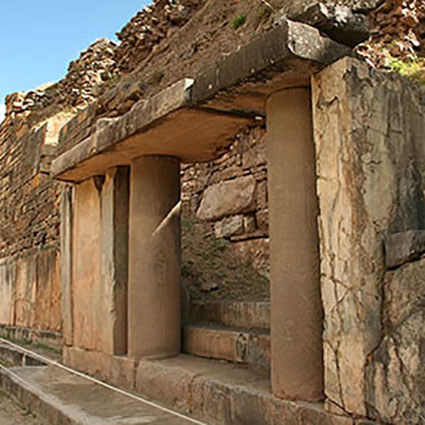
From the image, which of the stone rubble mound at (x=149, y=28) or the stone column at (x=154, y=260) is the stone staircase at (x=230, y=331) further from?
the stone rubble mound at (x=149, y=28)

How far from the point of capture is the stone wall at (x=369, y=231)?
2510 millimetres

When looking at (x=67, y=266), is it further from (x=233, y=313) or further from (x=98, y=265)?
(x=233, y=313)

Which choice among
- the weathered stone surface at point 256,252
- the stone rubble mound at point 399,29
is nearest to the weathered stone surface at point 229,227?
the weathered stone surface at point 256,252

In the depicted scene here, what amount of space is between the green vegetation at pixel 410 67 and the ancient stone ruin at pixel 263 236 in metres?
0.19

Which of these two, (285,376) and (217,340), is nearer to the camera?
(285,376)

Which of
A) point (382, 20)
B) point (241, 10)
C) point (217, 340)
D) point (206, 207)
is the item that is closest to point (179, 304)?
point (217, 340)

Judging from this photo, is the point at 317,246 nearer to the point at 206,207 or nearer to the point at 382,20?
the point at 206,207

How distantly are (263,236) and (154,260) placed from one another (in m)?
2.42

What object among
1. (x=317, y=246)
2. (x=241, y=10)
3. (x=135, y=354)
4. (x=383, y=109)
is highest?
(x=241, y=10)

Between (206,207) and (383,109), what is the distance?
516 cm

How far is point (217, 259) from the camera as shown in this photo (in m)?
6.89

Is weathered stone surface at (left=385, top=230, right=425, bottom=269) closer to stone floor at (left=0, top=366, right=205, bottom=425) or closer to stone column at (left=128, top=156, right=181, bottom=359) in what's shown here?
stone floor at (left=0, top=366, right=205, bottom=425)

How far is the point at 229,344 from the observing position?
4.23 meters

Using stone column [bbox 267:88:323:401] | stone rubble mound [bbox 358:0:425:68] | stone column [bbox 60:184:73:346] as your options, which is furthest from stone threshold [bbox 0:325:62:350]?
stone rubble mound [bbox 358:0:425:68]
